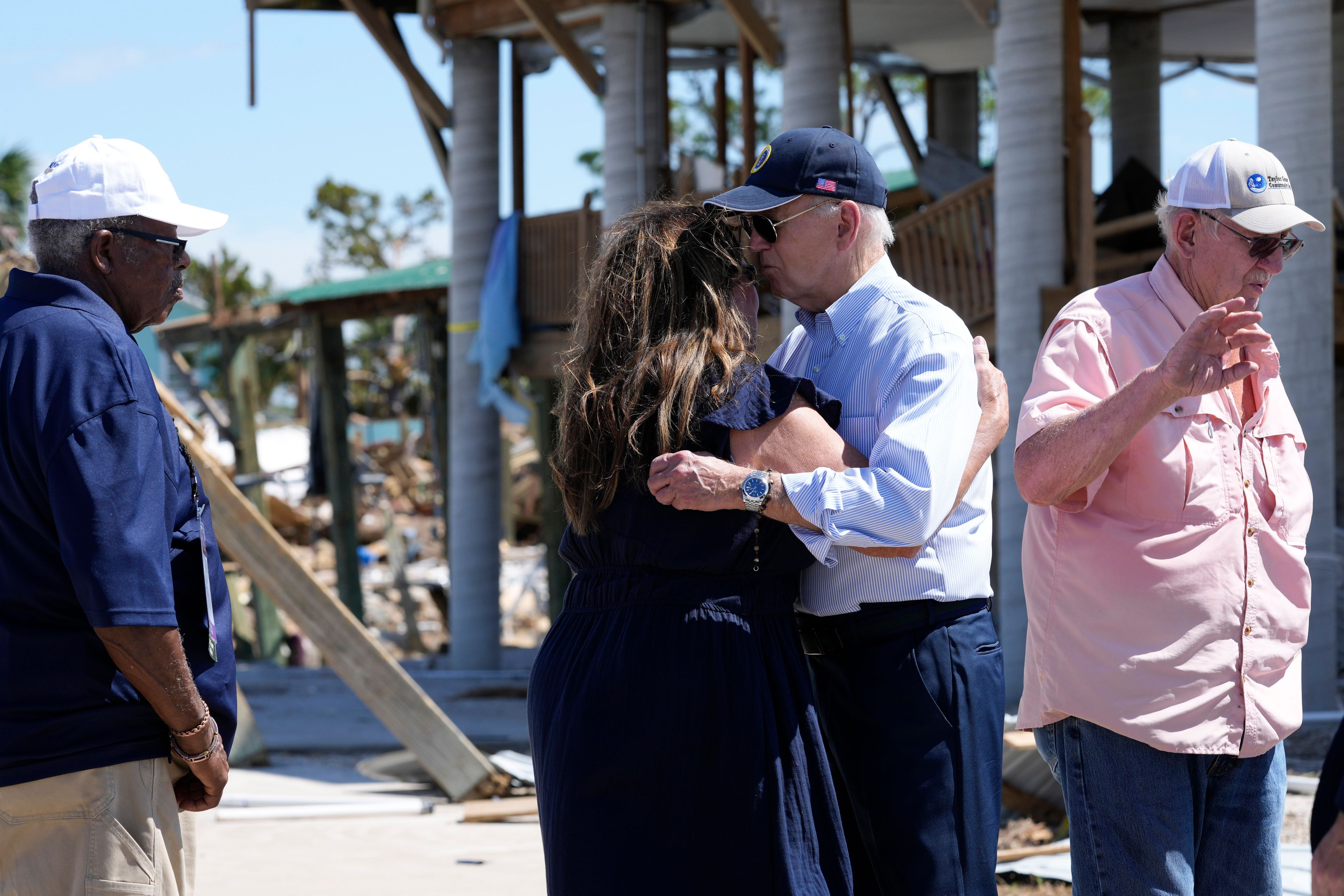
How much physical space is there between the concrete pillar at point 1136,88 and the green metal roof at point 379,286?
758cm

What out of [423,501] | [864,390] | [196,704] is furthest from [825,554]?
[423,501]

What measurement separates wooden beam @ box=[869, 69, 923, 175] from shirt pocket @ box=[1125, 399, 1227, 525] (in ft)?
50.3

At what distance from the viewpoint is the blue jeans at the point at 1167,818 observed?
2607 millimetres

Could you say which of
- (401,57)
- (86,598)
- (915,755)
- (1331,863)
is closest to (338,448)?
(401,57)

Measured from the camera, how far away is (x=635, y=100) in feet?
44.2

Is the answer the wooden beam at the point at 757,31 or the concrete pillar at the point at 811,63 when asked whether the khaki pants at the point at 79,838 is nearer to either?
the concrete pillar at the point at 811,63

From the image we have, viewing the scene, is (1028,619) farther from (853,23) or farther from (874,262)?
(853,23)

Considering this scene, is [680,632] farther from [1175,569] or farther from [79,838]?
[79,838]

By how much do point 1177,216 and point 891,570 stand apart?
0.92m

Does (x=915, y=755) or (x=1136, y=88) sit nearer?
(x=915, y=755)

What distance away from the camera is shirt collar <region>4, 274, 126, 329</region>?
2441 mm

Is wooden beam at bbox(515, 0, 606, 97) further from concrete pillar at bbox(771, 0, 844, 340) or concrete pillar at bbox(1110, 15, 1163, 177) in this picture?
concrete pillar at bbox(1110, 15, 1163, 177)

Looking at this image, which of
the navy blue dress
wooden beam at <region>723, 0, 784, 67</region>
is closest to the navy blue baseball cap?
the navy blue dress

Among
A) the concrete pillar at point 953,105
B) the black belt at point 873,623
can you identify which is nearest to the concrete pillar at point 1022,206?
the black belt at point 873,623
